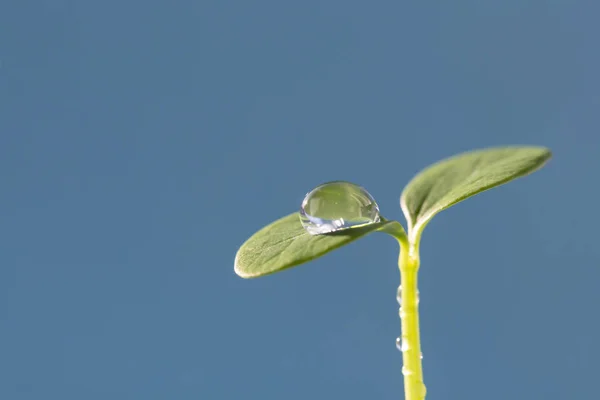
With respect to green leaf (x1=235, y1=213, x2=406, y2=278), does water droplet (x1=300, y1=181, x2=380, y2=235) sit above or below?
above

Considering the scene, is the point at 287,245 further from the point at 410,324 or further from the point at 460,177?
the point at 460,177

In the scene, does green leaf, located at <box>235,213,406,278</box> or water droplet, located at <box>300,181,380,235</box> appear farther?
water droplet, located at <box>300,181,380,235</box>

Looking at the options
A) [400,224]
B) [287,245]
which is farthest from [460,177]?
[287,245]

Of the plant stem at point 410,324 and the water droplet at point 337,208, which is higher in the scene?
the water droplet at point 337,208

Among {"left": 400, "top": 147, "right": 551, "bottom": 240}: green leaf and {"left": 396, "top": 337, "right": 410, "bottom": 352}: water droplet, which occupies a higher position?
{"left": 400, "top": 147, "right": 551, "bottom": 240}: green leaf

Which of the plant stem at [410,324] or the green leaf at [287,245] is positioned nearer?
the green leaf at [287,245]

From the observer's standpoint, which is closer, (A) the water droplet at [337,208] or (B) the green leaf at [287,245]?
(B) the green leaf at [287,245]

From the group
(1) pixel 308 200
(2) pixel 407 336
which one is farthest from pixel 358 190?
(2) pixel 407 336
